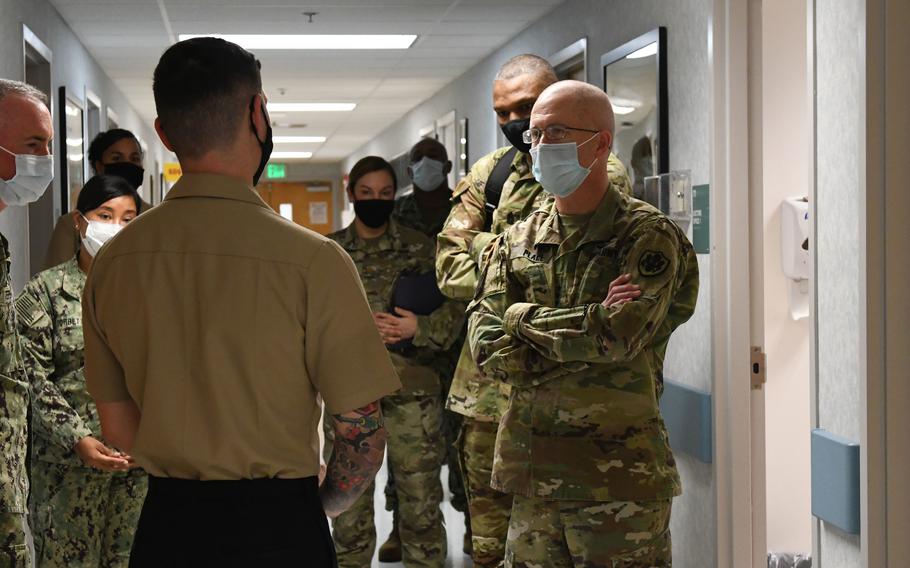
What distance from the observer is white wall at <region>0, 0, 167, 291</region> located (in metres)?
4.68

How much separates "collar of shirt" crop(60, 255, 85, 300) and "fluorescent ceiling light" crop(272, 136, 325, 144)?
38.6ft

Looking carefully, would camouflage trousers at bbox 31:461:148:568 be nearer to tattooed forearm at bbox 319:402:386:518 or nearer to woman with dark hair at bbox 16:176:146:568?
woman with dark hair at bbox 16:176:146:568

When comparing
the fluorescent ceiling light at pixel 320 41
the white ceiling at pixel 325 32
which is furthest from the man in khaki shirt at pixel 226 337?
the fluorescent ceiling light at pixel 320 41

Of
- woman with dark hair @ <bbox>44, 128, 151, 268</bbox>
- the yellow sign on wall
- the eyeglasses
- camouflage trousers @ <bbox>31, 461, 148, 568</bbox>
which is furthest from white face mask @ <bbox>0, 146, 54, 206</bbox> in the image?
the yellow sign on wall

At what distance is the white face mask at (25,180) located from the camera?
251cm

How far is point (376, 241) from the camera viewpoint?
4.04 meters

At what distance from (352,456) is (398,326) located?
2.11 m

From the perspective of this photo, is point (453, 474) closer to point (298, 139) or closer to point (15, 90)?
point (15, 90)

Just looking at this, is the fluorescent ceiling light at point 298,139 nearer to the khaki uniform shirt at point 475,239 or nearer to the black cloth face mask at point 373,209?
the black cloth face mask at point 373,209

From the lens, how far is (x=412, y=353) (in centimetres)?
404

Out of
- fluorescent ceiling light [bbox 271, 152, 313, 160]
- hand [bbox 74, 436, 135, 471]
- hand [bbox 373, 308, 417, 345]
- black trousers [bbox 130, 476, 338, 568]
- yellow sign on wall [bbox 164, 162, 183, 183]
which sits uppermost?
fluorescent ceiling light [bbox 271, 152, 313, 160]

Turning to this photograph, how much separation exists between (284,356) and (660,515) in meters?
1.18
